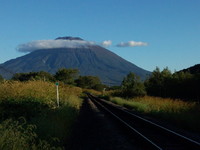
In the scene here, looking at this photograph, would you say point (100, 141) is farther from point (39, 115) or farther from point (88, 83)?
point (88, 83)

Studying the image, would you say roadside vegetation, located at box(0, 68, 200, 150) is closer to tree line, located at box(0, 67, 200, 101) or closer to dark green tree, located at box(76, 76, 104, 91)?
tree line, located at box(0, 67, 200, 101)

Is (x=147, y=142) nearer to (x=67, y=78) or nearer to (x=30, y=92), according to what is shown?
(x=30, y=92)

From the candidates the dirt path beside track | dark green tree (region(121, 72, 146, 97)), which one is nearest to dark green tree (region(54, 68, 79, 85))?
dark green tree (region(121, 72, 146, 97))

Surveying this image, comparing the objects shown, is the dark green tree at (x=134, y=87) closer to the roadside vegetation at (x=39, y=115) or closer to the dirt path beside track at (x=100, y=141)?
the roadside vegetation at (x=39, y=115)

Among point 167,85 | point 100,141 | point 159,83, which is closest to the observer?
point 100,141

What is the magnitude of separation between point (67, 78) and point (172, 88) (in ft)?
241

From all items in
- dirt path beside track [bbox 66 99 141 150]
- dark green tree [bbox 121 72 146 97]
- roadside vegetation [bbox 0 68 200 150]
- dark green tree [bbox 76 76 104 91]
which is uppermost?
dark green tree [bbox 76 76 104 91]

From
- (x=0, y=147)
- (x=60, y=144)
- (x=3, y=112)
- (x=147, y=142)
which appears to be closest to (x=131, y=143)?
(x=147, y=142)

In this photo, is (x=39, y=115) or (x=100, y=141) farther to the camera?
(x=39, y=115)

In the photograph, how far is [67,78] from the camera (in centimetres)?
12006

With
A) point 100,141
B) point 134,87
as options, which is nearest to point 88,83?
point 134,87

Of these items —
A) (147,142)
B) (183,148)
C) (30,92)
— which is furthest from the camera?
(30,92)

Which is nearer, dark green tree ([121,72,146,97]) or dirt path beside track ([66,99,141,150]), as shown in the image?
dirt path beside track ([66,99,141,150])

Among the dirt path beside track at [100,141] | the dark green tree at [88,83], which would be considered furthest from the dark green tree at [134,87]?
the dark green tree at [88,83]
